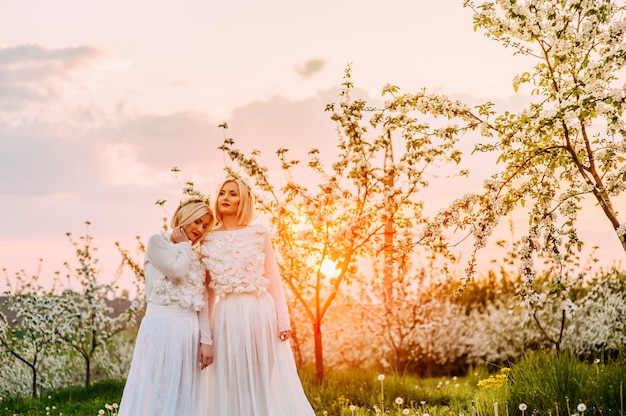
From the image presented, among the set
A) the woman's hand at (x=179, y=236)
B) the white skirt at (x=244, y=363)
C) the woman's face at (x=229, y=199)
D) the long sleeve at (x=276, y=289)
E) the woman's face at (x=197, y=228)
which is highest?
the woman's face at (x=229, y=199)

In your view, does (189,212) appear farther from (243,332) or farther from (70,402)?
(70,402)

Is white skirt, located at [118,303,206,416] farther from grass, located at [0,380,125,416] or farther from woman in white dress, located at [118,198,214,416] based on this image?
grass, located at [0,380,125,416]

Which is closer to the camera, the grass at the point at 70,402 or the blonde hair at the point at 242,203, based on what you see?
the blonde hair at the point at 242,203

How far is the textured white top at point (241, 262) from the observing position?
18.6 feet

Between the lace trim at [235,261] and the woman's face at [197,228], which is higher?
the woman's face at [197,228]

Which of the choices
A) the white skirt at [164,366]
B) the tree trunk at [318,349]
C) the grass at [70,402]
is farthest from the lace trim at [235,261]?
the grass at [70,402]

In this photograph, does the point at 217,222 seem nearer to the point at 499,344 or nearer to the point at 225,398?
the point at 225,398

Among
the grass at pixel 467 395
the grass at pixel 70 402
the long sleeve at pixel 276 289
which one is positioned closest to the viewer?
the long sleeve at pixel 276 289

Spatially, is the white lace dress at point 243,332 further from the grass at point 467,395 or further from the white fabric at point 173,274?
the grass at point 467,395

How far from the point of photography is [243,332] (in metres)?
5.72

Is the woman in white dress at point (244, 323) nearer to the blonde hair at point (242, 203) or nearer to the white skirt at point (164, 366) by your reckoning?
the blonde hair at point (242, 203)

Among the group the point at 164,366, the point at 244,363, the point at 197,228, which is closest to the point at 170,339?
the point at 164,366

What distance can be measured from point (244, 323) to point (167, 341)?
62 centimetres

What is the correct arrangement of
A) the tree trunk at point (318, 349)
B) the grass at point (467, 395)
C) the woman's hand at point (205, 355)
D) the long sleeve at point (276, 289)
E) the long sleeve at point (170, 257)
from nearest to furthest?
the long sleeve at point (170, 257) → the woman's hand at point (205, 355) → the long sleeve at point (276, 289) → the grass at point (467, 395) → the tree trunk at point (318, 349)
